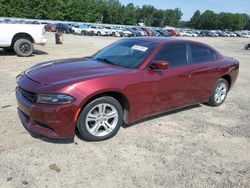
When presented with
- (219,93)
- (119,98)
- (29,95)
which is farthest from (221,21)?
(29,95)

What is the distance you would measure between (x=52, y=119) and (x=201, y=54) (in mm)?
3542

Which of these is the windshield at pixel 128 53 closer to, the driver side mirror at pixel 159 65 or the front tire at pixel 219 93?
the driver side mirror at pixel 159 65

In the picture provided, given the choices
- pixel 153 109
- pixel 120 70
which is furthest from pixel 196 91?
pixel 120 70

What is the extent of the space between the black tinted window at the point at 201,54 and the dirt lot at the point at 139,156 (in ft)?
4.00

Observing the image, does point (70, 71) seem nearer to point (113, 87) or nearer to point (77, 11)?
point (113, 87)

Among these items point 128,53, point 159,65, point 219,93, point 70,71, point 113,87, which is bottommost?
point 219,93

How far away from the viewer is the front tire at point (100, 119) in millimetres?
4332

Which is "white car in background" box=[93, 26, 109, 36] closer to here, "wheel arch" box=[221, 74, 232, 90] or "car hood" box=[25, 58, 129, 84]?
"wheel arch" box=[221, 74, 232, 90]

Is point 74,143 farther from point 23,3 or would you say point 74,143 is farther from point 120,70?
point 23,3

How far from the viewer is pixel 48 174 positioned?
12.0 ft

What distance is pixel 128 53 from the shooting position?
212 inches

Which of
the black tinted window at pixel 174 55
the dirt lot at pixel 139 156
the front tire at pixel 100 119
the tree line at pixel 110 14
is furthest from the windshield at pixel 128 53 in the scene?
the tree line at pixel 110 14

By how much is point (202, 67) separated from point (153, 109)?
1581mm

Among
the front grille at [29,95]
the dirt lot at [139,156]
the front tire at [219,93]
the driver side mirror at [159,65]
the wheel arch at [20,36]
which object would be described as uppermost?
the driver side mirror at [159,65]
